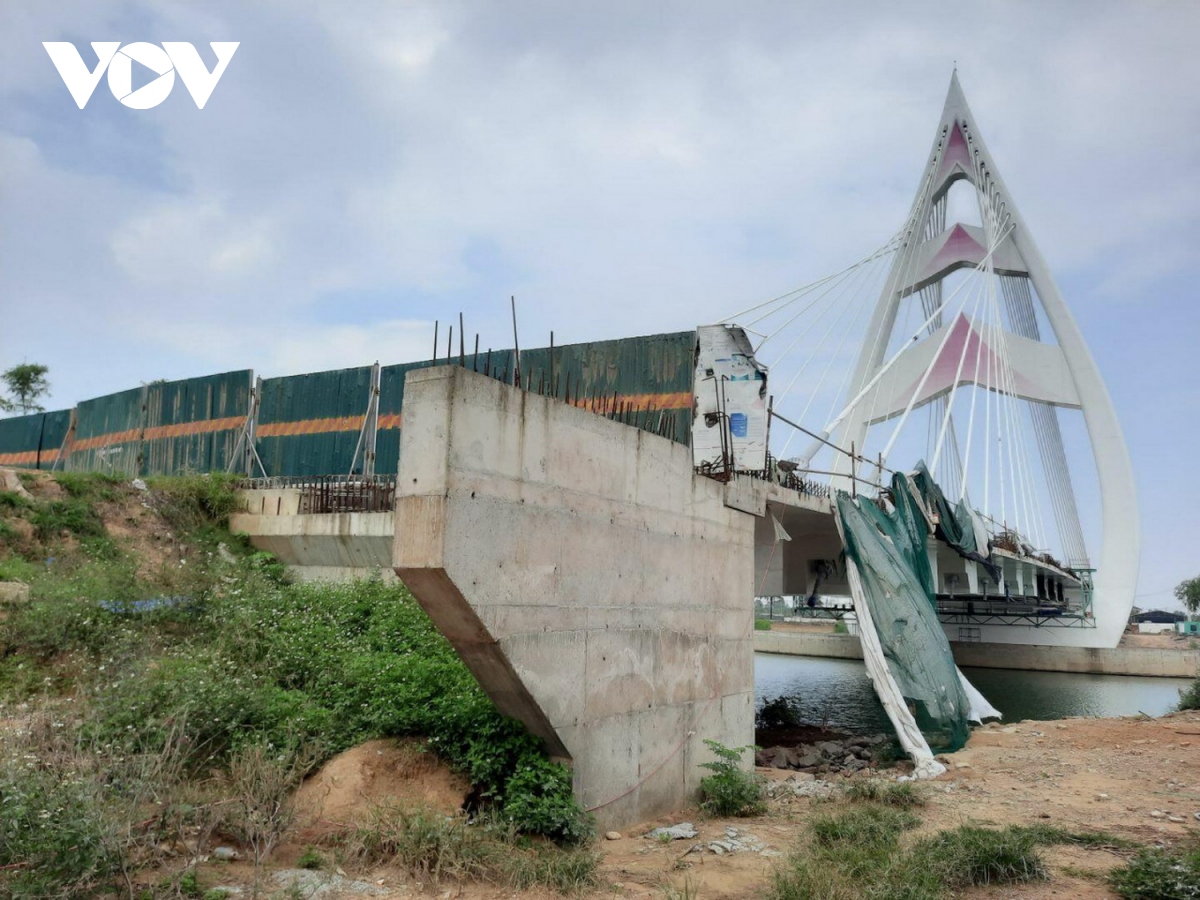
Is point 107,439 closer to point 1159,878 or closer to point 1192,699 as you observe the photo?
point 1159,878

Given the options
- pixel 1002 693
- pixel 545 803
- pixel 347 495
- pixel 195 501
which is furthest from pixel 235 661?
pixel 1002 693

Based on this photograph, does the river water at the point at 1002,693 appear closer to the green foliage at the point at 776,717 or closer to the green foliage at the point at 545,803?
the green foliage at the point at 776,717

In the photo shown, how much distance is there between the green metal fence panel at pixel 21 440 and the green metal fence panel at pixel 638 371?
17613mm

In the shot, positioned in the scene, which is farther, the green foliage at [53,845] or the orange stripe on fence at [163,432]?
the orange stripe on fence at [163,432]

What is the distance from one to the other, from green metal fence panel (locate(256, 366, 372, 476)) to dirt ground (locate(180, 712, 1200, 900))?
10.9m

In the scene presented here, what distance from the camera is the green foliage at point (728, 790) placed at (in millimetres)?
9445

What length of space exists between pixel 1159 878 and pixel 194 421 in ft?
66.5

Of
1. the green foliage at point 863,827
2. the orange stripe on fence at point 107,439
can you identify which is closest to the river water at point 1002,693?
the green foliage at point 863,827

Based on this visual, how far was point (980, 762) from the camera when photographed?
42.8 ft

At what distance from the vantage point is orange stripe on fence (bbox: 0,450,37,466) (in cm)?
2580

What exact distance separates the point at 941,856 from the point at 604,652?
345 cm

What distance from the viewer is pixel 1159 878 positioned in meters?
6.45

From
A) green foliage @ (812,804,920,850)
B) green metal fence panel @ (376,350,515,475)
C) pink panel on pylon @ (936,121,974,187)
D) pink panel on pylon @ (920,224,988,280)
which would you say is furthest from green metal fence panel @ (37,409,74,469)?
pink panel on pylon @ (936,121,974,187)

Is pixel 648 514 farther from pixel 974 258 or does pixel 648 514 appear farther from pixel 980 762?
pixel 974 258
